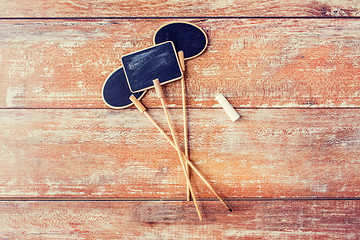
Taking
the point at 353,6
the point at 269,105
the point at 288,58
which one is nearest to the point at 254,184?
the point at 269,105

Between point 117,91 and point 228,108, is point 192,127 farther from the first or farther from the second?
point 117,91

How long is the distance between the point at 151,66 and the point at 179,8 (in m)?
0.20

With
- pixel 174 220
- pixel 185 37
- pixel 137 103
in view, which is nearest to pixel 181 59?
pixel 185 37

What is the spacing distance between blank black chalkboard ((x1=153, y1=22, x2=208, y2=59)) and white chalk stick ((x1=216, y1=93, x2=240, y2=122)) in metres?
0.15

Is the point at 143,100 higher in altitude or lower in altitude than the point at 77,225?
higher

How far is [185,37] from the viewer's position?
689 millimetres

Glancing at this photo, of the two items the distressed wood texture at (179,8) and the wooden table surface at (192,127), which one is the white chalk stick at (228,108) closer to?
the wooden table surface at (192,127)

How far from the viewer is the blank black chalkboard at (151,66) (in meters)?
0.67

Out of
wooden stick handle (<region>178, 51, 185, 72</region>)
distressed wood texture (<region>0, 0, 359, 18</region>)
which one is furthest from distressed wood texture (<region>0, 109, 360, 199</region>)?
distressed wood texture (<region>0, 0, 359, 18</region>)

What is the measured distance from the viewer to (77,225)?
2.32 feet

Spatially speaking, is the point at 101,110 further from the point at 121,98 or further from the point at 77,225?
the point at 77,225

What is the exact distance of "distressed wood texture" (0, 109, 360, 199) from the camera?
2.30ft

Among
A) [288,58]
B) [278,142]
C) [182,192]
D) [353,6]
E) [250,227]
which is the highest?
[353,6]

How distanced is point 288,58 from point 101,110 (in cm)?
57
